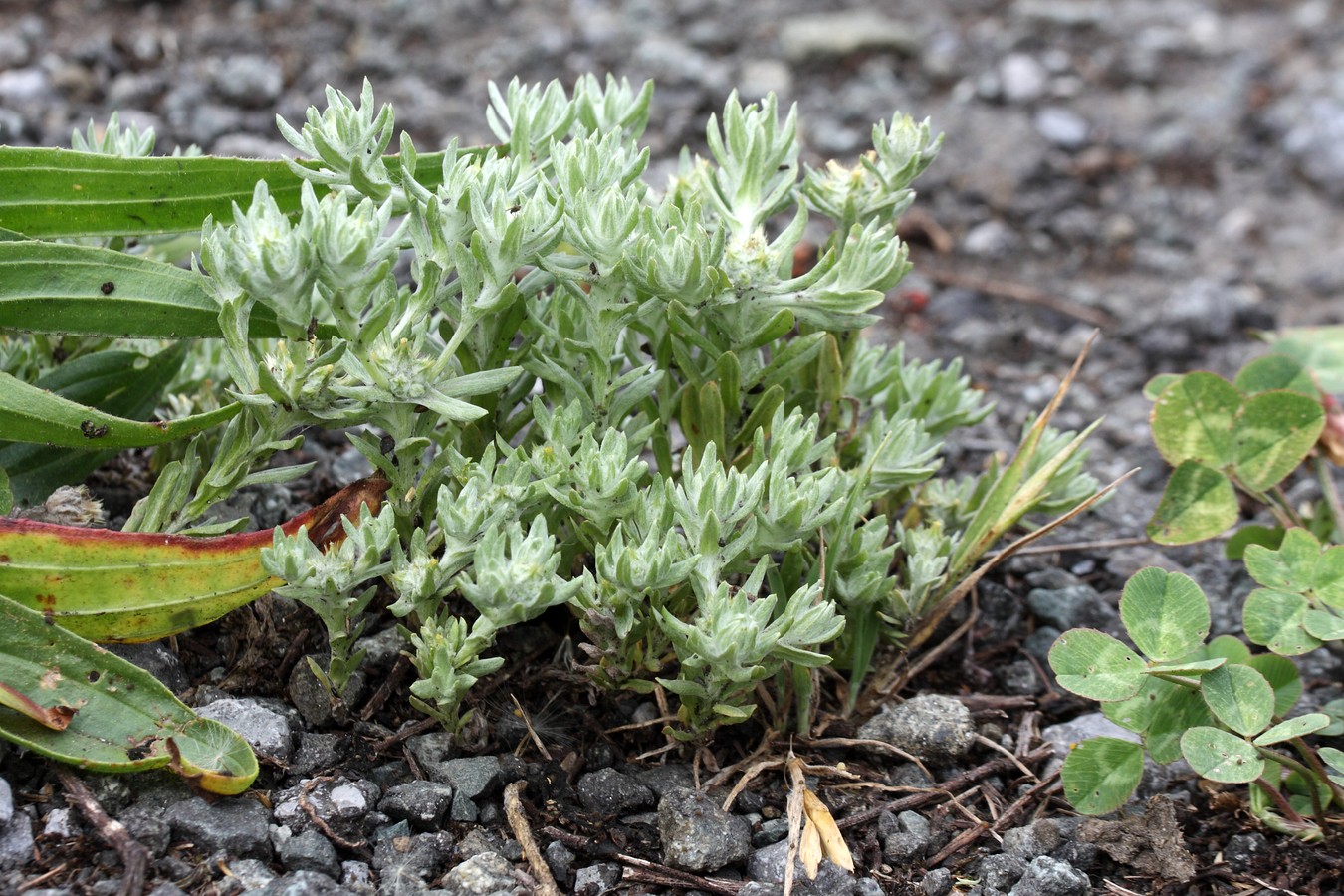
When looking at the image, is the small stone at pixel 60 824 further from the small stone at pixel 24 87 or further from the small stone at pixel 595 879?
the small stone at pixel 24 87

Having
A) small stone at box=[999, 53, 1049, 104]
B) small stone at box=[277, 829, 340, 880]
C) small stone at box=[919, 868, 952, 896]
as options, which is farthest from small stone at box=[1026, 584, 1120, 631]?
small stone at box=[999, 53, 1049, 104]

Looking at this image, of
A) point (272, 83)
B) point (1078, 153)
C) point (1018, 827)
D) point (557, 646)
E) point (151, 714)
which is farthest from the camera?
point (1078, 153)

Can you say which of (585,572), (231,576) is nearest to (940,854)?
(585,572)

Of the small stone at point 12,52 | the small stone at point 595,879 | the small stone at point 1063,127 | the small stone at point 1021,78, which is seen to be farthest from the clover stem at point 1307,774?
the small stone at point 12,52

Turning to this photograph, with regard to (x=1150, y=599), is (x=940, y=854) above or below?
below

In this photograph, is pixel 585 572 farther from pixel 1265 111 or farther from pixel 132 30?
pixel 1265 111

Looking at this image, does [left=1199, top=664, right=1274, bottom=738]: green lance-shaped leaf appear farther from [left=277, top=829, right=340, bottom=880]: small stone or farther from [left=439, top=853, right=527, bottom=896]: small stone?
[left=277, top=829, right=340, bottom=880]: small stone
